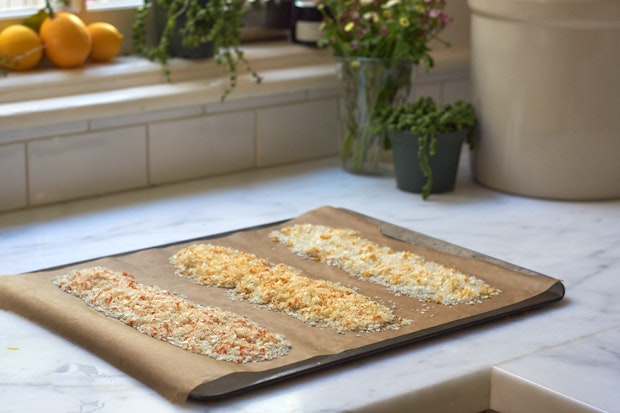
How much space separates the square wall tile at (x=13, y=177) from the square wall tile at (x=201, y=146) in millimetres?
222

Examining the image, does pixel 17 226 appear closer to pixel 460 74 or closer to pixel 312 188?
pixel 312 188

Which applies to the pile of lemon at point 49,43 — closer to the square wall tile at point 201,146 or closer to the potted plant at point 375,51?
the square wall tile at point 201,146

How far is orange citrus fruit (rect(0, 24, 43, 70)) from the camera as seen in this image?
1.66 meters

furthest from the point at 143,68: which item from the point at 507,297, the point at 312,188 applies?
the point at 507,297

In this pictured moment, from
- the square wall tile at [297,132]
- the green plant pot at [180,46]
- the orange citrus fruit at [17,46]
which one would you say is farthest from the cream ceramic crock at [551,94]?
the orange citrus fruit at [17,46]

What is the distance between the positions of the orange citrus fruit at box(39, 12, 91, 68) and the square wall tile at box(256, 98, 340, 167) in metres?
0.32

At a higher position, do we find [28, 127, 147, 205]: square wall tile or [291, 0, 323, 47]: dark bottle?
[291, 0, 323, 47]: dark bottle

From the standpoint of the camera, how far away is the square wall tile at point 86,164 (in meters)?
1.59

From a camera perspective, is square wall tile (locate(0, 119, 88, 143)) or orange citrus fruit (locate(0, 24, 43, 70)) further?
orange citrus fruit (locate(0, 24, 43, 70))

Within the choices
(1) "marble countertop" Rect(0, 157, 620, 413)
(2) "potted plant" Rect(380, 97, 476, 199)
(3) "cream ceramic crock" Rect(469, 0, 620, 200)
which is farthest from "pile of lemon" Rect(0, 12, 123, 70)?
(3) "cream ceramic crock" Rect(469, 0, 620, 200)

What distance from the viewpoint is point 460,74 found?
2.06 metres

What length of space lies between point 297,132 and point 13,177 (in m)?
0.53

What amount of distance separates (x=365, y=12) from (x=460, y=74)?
0.40m

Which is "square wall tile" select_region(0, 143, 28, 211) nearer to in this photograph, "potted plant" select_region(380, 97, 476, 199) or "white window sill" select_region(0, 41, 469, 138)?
"white window sill" select_region(0, 41, 469, 138)
